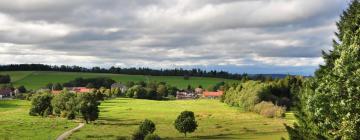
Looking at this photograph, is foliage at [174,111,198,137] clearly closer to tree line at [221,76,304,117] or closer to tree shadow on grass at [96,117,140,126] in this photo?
tree shadow on grass at [96,117,140,126]

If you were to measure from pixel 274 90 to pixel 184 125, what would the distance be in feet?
288

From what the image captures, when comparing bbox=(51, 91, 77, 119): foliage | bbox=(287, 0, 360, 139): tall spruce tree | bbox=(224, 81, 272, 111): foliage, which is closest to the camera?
bbox=(287, 0, 360, 139): tall spruce tree

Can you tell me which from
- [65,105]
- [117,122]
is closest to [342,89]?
[117,122]

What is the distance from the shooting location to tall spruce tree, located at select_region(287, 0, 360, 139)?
26.3 m

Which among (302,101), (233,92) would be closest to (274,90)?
(233,92)

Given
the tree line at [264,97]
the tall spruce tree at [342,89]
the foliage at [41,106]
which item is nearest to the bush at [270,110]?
the tree line at [264,97]

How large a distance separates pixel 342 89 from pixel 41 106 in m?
116

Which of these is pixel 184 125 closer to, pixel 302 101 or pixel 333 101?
pixel 302 101

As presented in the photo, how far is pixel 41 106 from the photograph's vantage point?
13288 centimetres

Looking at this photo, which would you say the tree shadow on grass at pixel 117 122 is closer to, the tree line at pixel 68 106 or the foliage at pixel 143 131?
the tree line at pixel 68 106

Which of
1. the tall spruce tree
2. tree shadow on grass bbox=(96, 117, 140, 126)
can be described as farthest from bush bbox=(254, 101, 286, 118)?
the tall spruce tree

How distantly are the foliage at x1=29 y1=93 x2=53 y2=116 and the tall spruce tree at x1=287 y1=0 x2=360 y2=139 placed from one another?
110480mm

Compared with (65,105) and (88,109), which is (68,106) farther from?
(88,109)

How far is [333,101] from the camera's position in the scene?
91.6ft
